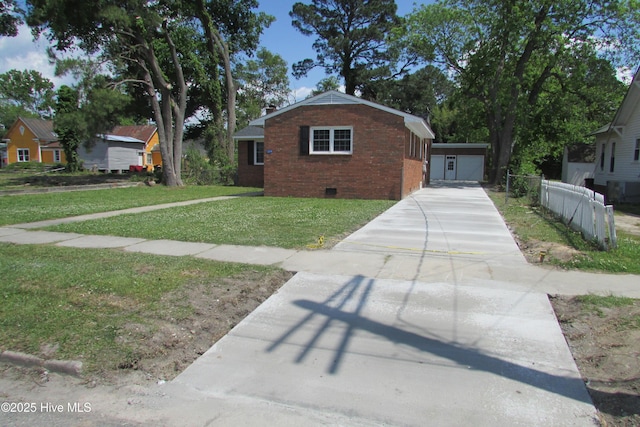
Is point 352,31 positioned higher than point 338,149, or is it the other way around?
point 352,31

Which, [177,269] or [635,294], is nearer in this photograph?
[635,294]

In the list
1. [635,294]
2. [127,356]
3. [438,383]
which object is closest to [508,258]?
[635,294]

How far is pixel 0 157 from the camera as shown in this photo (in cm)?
5759

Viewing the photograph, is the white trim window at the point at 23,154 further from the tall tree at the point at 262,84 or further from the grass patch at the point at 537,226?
the grass patch at the point at 537,226

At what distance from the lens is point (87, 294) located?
16.9ft

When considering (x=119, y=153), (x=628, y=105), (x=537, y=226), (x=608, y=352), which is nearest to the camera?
(x=608, y=352)

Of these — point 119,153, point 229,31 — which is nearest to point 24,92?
point 119,153

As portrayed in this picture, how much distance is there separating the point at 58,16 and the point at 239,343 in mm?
22030

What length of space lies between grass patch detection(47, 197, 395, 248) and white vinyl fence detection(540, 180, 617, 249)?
4.88 m

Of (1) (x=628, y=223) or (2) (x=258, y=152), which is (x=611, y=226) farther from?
(2) (x=258, y=152)

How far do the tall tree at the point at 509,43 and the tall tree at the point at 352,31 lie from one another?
12.3 meters

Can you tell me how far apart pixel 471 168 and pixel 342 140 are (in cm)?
2277

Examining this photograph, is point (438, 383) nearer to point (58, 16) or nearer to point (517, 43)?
point (58, 16)

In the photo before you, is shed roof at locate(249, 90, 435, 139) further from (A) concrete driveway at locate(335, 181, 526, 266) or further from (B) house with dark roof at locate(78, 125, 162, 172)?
(B) house with dark roof at locate(78, 125, 162, 172)
